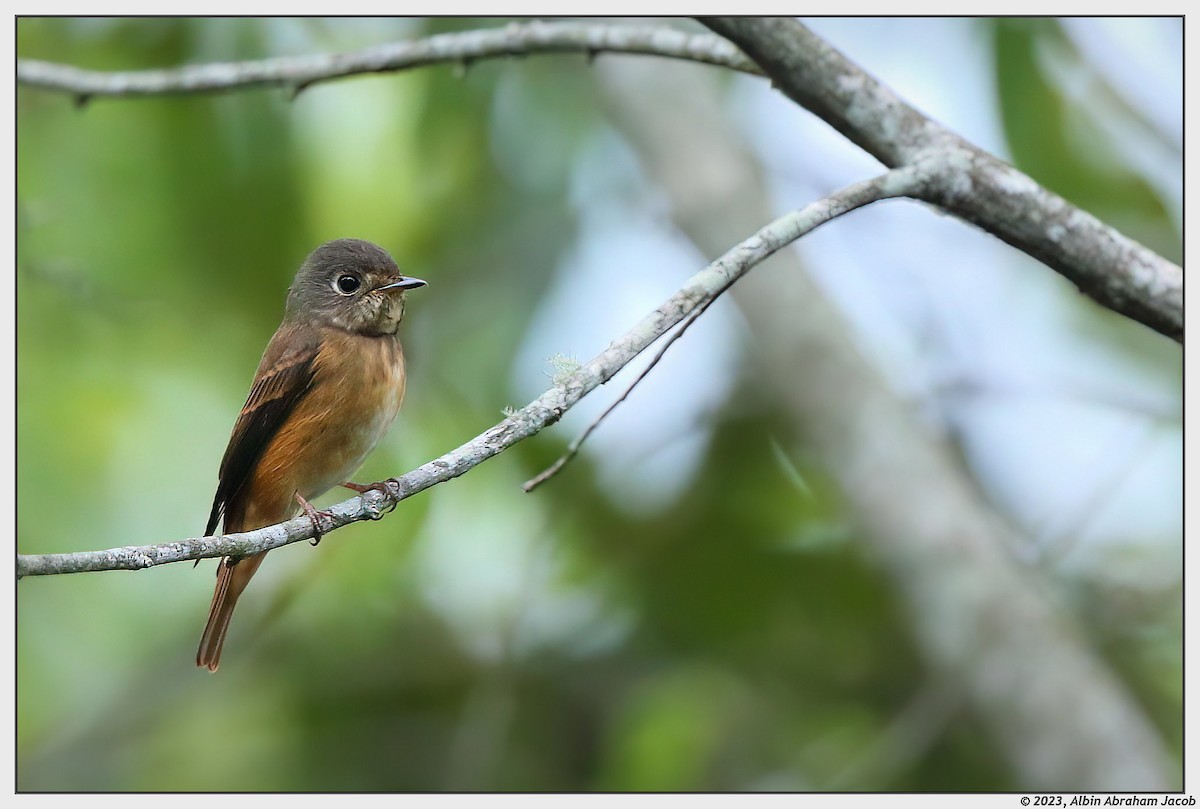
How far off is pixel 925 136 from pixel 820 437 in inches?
149

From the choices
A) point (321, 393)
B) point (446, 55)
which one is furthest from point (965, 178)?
point (321, 393)

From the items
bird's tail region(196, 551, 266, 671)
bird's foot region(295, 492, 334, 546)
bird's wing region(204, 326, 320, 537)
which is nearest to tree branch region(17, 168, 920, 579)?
bird's foot region(295, 492, 334, 546)

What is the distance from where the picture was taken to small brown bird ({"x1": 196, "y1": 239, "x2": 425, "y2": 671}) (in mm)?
4410

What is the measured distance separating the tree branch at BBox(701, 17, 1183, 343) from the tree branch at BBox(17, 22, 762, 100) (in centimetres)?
46

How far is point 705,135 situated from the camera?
8891 millimetres

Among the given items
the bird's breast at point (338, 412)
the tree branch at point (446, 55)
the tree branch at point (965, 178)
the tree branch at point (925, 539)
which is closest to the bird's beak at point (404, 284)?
the bird's breast at point (338, 412)

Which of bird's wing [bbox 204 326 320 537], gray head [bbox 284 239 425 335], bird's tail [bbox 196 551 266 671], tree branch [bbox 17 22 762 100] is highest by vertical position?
tree branch [bbox 17 22 762 100]

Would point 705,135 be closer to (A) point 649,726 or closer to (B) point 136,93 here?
(A) point 649,726

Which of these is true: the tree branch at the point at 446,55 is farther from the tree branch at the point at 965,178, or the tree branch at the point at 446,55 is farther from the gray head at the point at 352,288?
the gray head at the point at 352,288

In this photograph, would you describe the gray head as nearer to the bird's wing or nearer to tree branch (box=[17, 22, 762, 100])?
the bird's wing

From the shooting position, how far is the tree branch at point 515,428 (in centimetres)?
277

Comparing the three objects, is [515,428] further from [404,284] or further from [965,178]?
[965,178]

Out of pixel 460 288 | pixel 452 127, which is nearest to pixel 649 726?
pixel 460 288

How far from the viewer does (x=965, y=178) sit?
3752 mm
